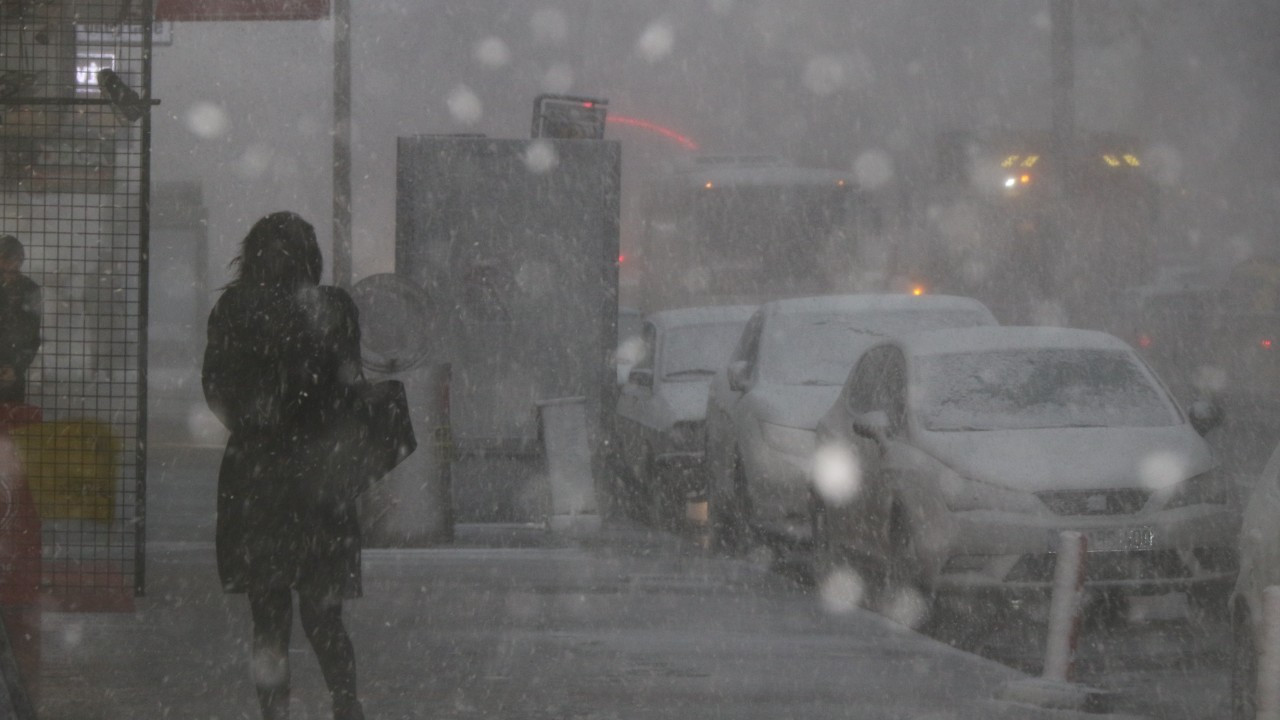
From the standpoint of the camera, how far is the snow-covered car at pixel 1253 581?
6.07 metres

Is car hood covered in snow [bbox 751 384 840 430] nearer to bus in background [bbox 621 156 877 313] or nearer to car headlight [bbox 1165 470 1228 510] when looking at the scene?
car headlight [bbox 1165 470 1228 510]

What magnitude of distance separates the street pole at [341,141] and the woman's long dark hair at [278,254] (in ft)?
41.7

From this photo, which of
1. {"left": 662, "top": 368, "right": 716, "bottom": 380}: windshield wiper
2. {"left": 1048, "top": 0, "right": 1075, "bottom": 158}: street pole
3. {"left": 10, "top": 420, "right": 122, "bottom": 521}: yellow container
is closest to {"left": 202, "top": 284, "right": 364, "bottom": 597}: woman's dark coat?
{"left": 10, "top": 420, "right": 122, "bottom": 521}: yellow container

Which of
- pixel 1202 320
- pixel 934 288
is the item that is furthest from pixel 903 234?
pixel 1202 320

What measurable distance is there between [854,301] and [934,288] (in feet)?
71.2

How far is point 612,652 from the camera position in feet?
26.0

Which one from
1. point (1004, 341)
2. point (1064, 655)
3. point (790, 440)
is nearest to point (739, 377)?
point (790, 440)

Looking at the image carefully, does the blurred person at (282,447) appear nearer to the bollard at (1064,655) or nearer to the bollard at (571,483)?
the bollard at (1064,655)

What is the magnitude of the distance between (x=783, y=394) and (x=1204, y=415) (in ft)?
11.4

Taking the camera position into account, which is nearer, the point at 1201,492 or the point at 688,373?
the point at 1201,492

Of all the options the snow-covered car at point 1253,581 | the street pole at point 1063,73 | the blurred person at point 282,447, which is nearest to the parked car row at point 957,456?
the snow-covered car at point 1253,581

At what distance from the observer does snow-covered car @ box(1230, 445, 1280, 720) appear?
6.07 meters

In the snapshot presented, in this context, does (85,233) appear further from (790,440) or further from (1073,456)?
(790,440)

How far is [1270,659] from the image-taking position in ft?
17.7
